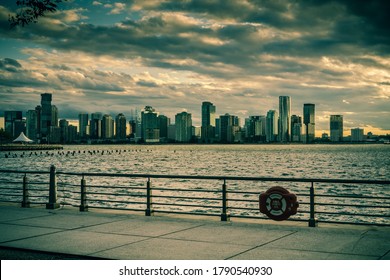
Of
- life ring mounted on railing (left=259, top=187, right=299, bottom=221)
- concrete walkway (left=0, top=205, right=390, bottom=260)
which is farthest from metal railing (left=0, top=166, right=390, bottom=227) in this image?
concrete walkway (left=0, top=205, right=390, bottom=260)

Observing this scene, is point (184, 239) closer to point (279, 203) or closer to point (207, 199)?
point (279, 203)

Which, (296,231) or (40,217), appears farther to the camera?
(40,217)

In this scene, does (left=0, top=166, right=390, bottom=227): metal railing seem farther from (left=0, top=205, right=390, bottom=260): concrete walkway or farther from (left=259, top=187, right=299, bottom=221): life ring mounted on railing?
(left=0, top=205, right=390, bottom=260): concrete walkway

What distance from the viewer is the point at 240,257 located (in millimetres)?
8906

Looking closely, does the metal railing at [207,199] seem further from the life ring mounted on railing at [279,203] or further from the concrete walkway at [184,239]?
the concrete walkway at [184,239]

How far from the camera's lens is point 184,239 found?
1070 centimetres

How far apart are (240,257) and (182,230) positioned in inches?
126

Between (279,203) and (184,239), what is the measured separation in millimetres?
3059

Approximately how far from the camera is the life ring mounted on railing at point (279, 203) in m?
12.2

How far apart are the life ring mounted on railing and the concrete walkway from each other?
35 centimetres

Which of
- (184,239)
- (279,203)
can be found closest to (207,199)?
(279,203)
